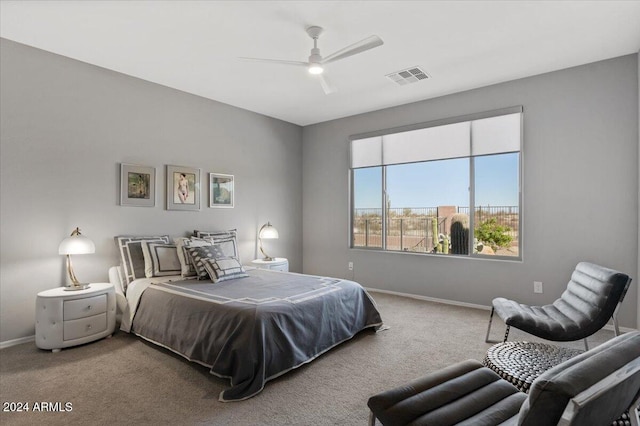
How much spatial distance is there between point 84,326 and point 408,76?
4263 mm

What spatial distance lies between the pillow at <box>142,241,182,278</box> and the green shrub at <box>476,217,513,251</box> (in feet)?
12.4

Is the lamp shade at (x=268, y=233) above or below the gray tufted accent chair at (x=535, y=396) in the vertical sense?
above

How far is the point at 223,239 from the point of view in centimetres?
457

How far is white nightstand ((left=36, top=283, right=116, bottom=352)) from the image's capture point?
9.84ft

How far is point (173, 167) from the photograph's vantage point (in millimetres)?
4402

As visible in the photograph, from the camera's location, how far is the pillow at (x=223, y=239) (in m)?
4.41

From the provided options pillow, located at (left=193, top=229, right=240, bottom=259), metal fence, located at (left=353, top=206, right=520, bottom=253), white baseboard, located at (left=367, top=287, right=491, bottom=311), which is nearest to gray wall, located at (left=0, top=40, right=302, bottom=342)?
pillow, located at (left=193, top=229, right=240, bottom=259)

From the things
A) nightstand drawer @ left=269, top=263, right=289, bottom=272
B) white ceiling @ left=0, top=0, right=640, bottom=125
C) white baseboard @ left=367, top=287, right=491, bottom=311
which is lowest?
white baseboard @ left=367, top=287, right=491, bottom=311

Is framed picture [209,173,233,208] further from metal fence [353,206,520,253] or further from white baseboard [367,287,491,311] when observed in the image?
white baseboard [367,287,491,311]

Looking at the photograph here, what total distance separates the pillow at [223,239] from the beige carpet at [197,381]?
1421 mm

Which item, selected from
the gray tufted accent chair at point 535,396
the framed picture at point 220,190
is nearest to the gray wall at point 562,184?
the framed picture at point 220,190

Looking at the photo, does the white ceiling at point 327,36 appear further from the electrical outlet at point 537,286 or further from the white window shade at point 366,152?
the electrical outlet at point 537,286

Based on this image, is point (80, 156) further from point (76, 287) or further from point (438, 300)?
point (438, 300)

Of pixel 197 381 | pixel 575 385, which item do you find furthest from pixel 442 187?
pixel 575 385
